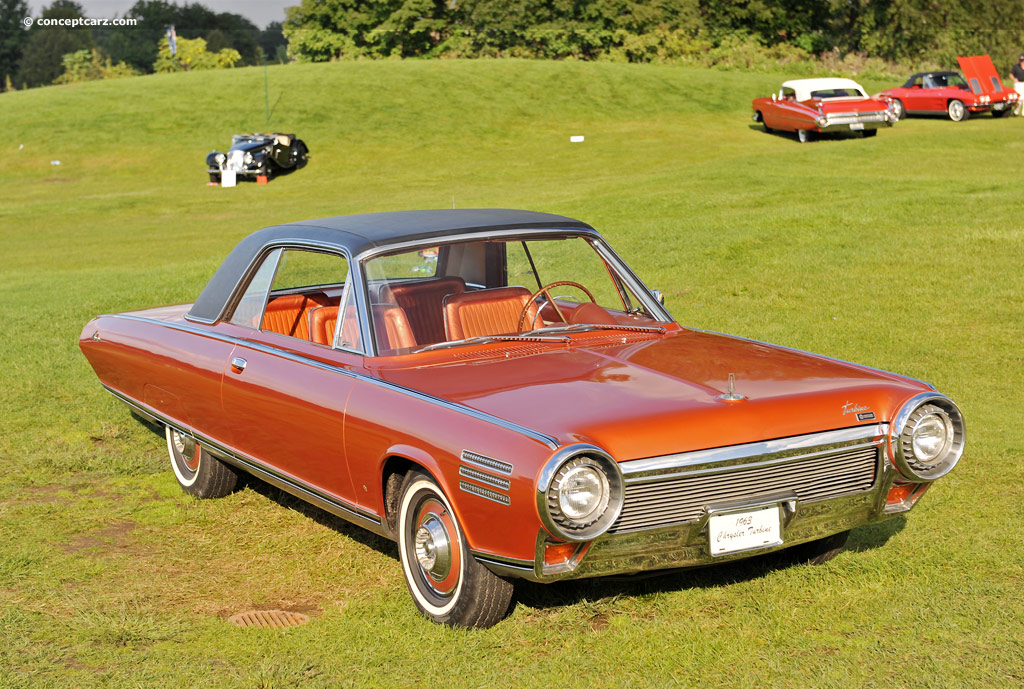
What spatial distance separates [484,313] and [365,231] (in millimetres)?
699

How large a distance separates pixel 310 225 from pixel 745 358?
230cm

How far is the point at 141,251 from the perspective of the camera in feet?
64.7

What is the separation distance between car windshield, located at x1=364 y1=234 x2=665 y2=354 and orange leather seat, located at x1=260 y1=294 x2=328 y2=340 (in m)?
0.73

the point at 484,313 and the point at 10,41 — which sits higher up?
the point at 10,41

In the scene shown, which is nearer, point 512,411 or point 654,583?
point 512,411

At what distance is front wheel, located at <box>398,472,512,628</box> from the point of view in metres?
4.00

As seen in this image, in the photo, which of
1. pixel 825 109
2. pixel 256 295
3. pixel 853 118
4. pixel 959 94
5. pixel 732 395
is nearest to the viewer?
pixel 732 395

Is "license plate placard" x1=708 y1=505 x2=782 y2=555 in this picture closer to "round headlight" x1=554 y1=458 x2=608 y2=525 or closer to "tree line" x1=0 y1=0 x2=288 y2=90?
"round headlight" x1=554 y1=458 x2=608 y2=525

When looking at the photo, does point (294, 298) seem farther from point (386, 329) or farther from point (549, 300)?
point (549, 300)

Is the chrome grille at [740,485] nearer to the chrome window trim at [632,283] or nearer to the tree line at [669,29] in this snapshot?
the chrome window trim at [632,283]

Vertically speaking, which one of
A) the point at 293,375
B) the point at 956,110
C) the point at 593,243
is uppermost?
the point at 956,110

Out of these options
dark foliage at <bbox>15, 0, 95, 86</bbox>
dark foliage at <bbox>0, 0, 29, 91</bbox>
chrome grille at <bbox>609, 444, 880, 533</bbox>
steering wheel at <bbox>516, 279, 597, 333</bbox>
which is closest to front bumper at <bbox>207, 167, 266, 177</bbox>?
steering wheel at <bbox>516, 279, 597, 333</bbox>

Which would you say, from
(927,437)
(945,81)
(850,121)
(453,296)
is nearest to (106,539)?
(453,296)

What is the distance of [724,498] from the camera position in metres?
3.91
